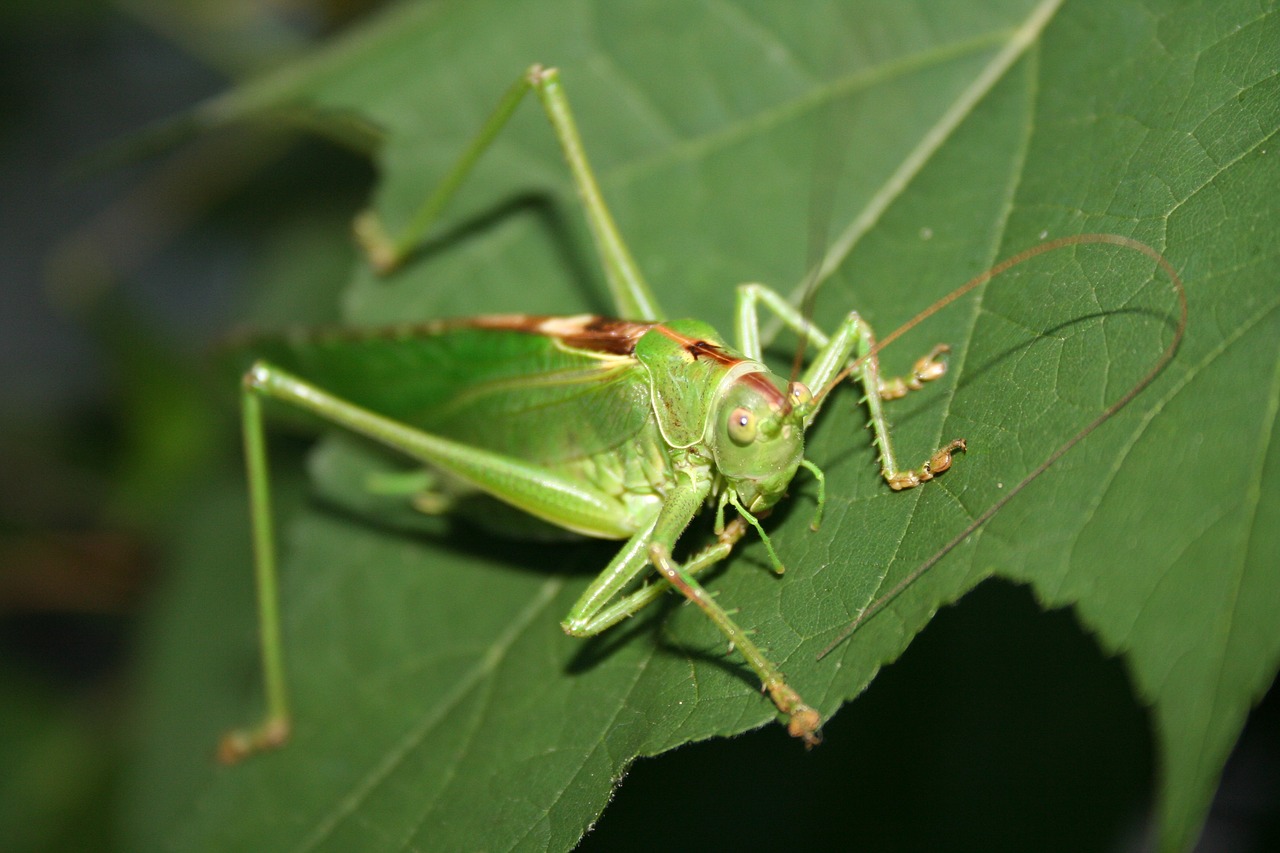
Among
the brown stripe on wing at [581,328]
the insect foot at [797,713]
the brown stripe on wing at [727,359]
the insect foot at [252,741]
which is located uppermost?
the brown stripe on wing at [727,359]

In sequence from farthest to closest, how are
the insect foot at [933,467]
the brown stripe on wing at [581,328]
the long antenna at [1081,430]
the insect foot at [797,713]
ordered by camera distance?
the brown stripe on wing at [581,328]
the insect foot at [933,467]
the insect foot at [797,713]
the long antenna at [1081,430]

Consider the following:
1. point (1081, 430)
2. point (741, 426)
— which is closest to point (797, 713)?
point (741, 426)

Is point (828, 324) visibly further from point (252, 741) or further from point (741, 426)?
point (252, 741)

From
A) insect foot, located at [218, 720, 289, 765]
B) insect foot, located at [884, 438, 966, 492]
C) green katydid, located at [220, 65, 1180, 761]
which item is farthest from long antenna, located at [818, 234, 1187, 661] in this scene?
insect foot, located at [218, 720, 289, 765]

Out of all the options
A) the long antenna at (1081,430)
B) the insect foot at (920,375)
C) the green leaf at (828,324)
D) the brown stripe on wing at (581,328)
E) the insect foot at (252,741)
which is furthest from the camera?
the insect foot at (252,741)

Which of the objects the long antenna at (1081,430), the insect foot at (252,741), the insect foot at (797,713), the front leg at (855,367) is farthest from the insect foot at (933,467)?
the insect foot at (252,741)

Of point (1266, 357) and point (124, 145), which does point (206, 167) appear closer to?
point (124, 145)

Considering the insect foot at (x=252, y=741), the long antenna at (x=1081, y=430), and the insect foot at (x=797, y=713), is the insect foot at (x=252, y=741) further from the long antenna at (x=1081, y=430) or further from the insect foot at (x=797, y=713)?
the long antenna at (x=1081, y=430)

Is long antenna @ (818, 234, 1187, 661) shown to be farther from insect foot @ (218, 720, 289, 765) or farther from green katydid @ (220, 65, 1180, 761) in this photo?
insect foot @ (218, 720, 289, 765)
